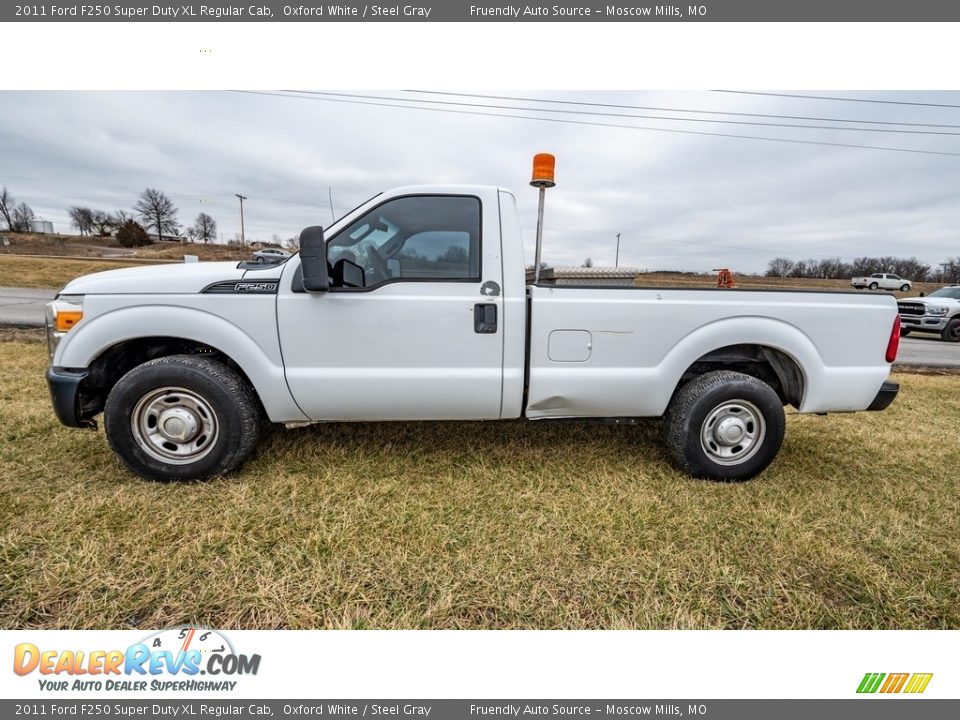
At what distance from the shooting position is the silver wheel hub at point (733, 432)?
2.98 m

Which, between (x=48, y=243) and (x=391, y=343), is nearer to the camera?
(x=391, y=343)

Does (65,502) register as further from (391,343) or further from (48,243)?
(48,243)

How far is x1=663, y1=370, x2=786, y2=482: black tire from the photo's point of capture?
9.58 ft

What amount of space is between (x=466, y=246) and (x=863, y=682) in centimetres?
274

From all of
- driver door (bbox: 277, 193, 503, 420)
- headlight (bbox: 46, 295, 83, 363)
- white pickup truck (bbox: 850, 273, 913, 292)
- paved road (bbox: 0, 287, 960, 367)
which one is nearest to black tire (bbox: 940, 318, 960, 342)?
paved road (bbox: 0, 287, 960, 367)

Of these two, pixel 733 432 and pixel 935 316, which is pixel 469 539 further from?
pixel 935 316

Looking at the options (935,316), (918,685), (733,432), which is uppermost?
(935,316)

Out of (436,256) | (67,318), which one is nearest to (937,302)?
(436,256)

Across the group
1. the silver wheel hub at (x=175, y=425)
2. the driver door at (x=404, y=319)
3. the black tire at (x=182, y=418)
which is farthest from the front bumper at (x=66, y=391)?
the driver door at (x=404, y=319)

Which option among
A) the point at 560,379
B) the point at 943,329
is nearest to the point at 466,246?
the point at 560,379

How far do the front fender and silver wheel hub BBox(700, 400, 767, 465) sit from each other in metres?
2.77

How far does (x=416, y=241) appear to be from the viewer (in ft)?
9.24

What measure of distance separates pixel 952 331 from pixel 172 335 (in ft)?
57.0

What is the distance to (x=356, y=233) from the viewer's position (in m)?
2.76
